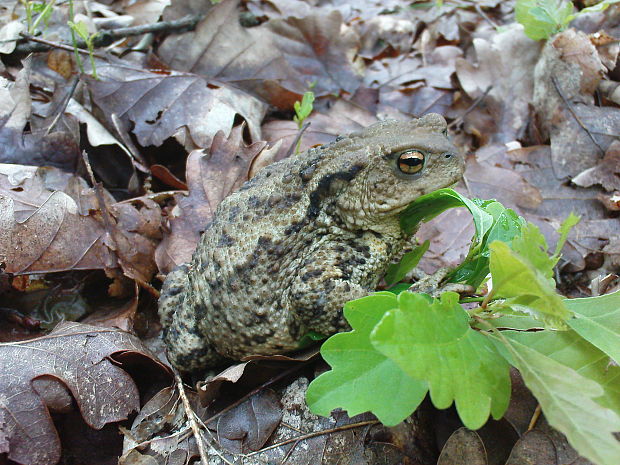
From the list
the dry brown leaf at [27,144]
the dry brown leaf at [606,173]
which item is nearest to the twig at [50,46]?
the dry brown leaf at [27,144]

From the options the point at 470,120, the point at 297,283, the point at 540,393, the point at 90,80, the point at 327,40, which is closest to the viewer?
the point at 540,393

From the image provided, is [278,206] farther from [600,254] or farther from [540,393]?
[600,254]

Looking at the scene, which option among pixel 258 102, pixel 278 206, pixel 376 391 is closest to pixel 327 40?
pixel 258 102

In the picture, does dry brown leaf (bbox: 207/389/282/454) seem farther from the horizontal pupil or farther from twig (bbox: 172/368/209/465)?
the horizontal pupil

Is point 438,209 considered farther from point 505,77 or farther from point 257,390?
point 505,77

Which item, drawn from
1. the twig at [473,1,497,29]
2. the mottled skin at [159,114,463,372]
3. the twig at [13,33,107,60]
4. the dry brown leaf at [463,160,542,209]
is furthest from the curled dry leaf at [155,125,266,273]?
the twig at [473,1,497,29]

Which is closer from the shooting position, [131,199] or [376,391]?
[376,391]

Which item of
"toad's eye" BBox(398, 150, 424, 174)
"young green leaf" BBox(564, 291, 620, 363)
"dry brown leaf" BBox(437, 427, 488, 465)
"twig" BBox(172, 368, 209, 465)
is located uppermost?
"toad's eye" BBox(398, 150, 424, 174)
